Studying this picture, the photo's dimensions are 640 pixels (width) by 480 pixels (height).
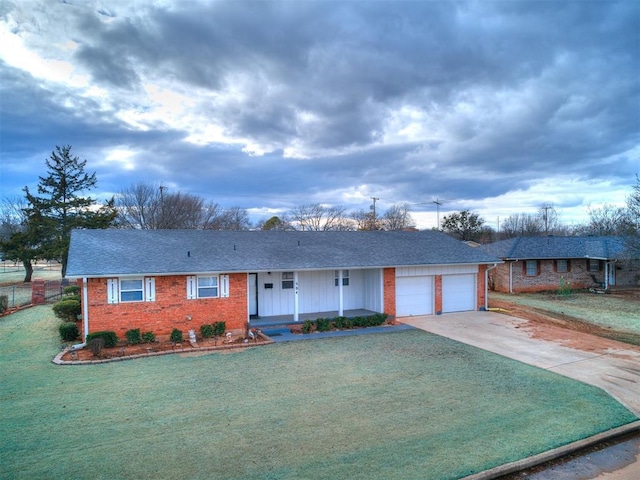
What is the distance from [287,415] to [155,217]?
38.5 metres

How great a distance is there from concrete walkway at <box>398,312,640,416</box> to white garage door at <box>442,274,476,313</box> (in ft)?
2.88

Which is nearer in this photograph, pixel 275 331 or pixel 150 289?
pixel 150 289

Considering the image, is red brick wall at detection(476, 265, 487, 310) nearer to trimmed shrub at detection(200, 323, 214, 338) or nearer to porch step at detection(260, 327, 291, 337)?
porch step at detection(260, 327, 291, 337)

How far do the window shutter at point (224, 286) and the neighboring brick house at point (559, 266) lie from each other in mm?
21334

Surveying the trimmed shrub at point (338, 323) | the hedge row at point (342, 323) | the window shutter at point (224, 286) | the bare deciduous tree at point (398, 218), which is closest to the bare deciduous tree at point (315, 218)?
the bare deciduous tree at point (398, 218)

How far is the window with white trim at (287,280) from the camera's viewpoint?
1706cm

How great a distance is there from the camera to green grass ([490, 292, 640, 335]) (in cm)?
1692

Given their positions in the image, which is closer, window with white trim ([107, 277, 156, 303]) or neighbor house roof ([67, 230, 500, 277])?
window with white trim ([107, 277, 156, 303])

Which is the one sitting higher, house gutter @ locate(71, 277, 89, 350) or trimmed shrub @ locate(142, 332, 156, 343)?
house gutter @ locate(71, 277, 89, 350)

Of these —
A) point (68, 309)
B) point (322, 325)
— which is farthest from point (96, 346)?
point (322, 325)

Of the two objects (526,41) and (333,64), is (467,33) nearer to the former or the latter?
(526,41)

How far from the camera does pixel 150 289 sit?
43.6 ft

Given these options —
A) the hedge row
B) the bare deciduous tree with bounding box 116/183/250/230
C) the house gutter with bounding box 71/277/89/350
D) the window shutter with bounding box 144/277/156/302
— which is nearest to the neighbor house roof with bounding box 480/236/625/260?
the hedge row

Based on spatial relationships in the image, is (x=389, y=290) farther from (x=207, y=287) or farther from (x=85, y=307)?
(x=85, y=307)
